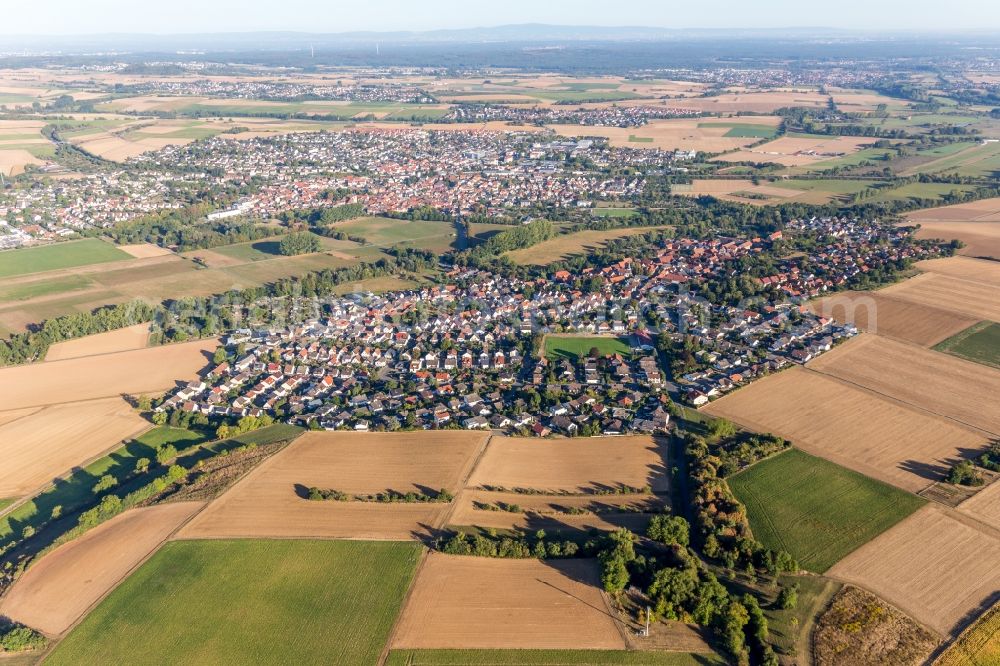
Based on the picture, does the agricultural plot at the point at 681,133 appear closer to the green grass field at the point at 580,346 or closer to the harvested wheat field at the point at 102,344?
the green grass field at the point at 580,346

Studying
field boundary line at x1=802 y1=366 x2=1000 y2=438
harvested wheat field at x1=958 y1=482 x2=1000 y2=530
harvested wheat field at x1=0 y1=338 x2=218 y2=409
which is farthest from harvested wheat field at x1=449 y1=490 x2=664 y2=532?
harvested wheat field at x1=0 y1=338 x2=218 y2=409

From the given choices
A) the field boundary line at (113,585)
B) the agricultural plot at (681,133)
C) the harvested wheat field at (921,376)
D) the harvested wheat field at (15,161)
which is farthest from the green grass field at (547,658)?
the harvested wheat field at (15,161)

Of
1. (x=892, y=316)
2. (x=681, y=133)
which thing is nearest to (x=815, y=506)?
(x=892, y=316)

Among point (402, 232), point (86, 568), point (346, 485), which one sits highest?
point (402, 232)

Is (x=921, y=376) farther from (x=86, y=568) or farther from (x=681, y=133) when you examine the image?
(x=681, y=133)

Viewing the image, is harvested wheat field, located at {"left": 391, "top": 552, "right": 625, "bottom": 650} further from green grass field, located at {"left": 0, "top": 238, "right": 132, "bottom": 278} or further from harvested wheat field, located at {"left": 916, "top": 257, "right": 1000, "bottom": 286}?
green grass field, located at {"left": 0, "top": 238, "right": 132, "bottom": 278}

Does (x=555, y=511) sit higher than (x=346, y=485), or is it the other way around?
(x=346, y=485)
